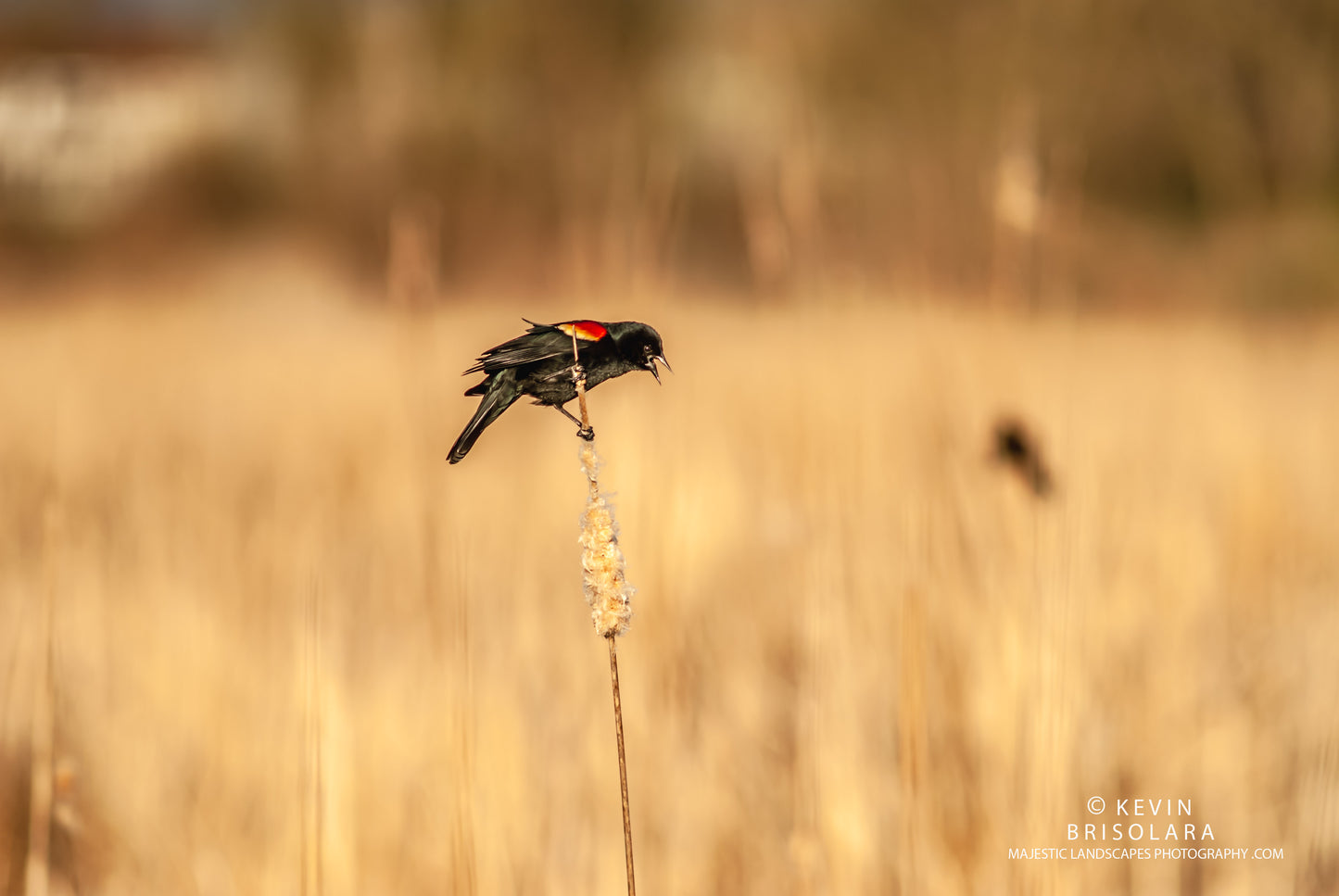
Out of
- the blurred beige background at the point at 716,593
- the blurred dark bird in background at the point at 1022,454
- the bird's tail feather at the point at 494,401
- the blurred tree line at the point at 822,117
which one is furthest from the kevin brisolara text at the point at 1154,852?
Answer: the blurred tree line at the point at 822,117

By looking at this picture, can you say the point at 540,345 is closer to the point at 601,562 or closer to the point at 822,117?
the point at 601,562

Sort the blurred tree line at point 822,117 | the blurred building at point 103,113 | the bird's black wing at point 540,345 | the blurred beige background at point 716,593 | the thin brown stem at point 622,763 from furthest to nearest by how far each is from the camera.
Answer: the blurred building at point 103,113 → the blurred tree line at point 822,117 → the blurred beige background at point 716,593 → the bird's black wing at point 540,345 → the thin brown stem at point 622,763

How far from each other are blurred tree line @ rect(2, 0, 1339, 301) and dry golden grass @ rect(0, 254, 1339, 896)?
1.08 metres

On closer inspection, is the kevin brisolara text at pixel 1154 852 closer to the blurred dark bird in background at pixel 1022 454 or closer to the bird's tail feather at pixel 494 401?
the blurred dark bird in background at pixel 1022 454

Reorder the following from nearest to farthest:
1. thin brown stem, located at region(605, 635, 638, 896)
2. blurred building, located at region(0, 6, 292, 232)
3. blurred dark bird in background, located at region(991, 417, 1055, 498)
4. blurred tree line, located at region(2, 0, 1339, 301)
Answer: thin brown stem, located at region(605, 635, 638, 896) → blurred dark bird in background, located at region(991, 417, 1055, 498) → blurred tree line, located at region(2, 0, 1339, 301) → blurred building, located at region(0, 6, 292, 232)

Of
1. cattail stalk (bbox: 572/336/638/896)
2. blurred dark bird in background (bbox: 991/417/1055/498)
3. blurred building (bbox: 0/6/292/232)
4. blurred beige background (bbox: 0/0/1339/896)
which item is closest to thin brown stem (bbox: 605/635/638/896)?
cattail stalk (bbox: 572/336/638/896)

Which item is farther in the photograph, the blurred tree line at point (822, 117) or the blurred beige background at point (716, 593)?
the blurred tree line at point (822, 117)

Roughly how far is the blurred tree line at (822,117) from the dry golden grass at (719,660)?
3.53 ft

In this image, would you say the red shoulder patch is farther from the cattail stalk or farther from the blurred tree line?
the blurred tree line

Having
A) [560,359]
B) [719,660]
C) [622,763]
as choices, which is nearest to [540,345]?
[560,359]

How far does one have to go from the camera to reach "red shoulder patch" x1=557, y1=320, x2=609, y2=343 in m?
A: 0.81

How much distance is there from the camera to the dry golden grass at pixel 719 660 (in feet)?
5.12

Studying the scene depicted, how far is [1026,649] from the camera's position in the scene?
5.59 feet

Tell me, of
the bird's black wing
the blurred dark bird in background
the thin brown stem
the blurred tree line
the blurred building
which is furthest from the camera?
the blurred building
